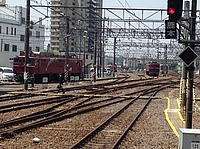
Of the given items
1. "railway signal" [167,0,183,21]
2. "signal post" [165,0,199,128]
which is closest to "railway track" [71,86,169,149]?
"signal post" [165,0,199,128]

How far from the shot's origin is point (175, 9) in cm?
1083

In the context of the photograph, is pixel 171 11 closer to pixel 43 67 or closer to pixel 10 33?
pixel 43 67

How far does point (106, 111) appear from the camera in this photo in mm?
22328

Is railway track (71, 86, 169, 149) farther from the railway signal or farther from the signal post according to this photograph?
the railway signal

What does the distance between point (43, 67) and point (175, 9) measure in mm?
41524

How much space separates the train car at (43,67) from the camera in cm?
4962

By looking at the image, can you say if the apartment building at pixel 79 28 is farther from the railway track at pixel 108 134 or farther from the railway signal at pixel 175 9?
the railway signal at pixel 175 9

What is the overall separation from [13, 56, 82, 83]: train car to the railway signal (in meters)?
35.5

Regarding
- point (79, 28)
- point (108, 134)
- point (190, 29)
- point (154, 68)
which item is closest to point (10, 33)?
point (154, 68)

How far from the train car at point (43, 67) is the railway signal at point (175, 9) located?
3549 cm

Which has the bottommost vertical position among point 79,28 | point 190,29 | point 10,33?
point 190,29

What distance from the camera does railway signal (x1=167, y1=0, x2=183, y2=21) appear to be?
10.8m

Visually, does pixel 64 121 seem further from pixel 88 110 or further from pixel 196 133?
pixel 196 133

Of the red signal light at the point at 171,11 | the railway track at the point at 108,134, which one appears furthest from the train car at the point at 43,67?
the red signal light at the point at 171,11
